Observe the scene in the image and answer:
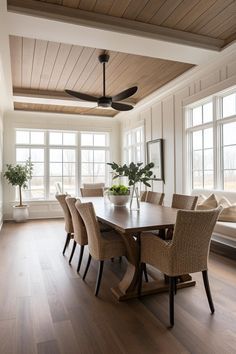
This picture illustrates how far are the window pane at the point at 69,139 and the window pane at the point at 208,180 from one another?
4307 millimetres

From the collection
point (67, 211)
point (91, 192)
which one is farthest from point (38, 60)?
point (91, 192)

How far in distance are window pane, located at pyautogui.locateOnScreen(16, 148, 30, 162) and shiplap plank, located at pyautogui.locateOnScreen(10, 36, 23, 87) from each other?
98.8 inches

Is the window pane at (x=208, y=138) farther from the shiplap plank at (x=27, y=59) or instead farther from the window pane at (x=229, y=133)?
the shiplap plank at (x=27, y=59)

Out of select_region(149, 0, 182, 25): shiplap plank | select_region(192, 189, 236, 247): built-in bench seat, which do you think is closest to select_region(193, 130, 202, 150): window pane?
select_region(192, 189, 236, 247): built-in bench seat

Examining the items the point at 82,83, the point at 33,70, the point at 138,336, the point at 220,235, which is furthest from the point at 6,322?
the point at 82,83

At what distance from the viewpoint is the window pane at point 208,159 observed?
14.2ft

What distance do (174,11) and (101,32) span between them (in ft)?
2.66

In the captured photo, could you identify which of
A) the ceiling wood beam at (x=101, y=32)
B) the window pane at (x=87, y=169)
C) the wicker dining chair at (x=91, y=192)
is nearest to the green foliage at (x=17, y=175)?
the window pane at (x=87, y=169)

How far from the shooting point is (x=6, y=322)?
2117 millimetres

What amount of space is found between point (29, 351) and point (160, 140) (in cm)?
451

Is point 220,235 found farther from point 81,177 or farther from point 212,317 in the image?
point 81,177

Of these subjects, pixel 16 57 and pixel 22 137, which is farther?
pixel 22 137

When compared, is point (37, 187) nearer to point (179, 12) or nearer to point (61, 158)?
point (61, 158)

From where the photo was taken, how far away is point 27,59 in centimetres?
394
